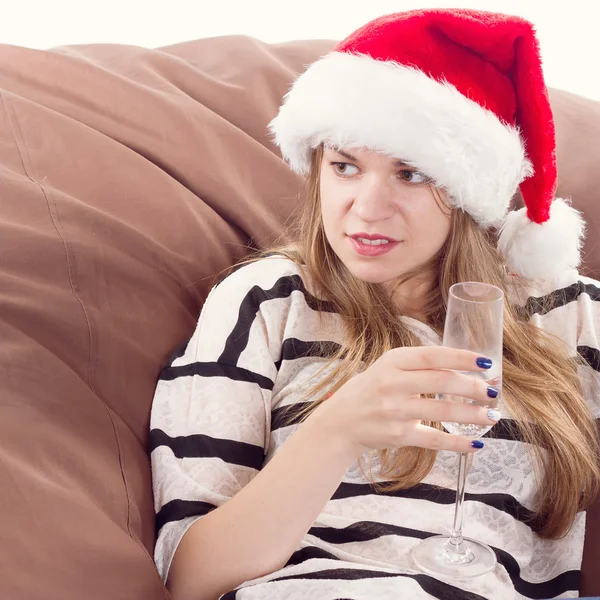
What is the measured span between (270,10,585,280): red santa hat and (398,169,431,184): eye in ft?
0.06

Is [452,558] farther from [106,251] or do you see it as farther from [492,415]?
[106,251]

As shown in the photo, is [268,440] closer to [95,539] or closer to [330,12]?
[95,539]

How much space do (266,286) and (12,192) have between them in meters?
0.40

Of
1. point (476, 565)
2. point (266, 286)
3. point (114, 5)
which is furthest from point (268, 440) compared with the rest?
point (114, 5)

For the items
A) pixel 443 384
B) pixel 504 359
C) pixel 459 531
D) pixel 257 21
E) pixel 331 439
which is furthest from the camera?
pixel 257 21

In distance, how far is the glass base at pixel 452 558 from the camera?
119 cm

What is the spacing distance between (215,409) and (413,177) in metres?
0.43

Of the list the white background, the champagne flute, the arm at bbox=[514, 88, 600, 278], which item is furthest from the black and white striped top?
the white background

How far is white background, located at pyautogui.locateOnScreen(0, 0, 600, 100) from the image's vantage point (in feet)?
8.88

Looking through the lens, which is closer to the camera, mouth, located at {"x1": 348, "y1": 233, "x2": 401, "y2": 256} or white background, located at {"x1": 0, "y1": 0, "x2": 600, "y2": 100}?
mouth, located at {"x1": 348, "y1": 233, "x2": 401, "y2": 256}

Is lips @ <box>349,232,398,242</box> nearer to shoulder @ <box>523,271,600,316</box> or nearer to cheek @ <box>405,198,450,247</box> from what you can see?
cheek @ <box>405,198,450,247</box>

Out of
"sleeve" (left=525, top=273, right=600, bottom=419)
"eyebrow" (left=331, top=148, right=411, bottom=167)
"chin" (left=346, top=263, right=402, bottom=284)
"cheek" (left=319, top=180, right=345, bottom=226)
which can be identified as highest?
"eyebrow" (left=331, top=148, right=411, bottom=167)

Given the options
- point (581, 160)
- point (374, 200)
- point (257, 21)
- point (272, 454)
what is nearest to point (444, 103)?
point (374, 200)

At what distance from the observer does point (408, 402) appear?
102 centimetres
